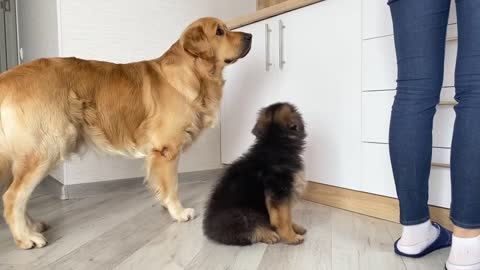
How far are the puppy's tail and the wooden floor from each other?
0.12ft

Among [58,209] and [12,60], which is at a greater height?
[12,60]

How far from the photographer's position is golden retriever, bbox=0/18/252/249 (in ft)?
4.95

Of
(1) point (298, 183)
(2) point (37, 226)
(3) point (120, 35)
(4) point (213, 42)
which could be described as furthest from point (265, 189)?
(3) point (120, 35)

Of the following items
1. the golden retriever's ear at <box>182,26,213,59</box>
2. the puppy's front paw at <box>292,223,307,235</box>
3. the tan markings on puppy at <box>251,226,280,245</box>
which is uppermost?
the golden retriever's ear at <box>182,26,213,59</box>

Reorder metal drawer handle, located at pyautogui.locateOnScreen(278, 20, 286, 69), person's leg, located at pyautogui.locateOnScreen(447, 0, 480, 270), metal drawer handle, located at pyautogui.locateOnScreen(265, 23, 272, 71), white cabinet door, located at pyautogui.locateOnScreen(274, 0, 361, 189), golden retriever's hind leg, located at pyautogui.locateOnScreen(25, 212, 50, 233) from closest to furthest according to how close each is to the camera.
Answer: person's leg, located at pyautogui.locateOnScreen(447, 0, 480, 270) < golden retriever's hind leg, located at pyautogui.locateOnScreen(25, 212, 50, 233) < white cabinet door, located at pyautogui.locateOnScreen(274, 0, 361, 189) < metal drawer handle, located at pyautogui.locateOnScreen(278, 20, 286, 69) < metal drawer handle, located at pyautogui.locateOnScreen(265, 23, 272, 71)

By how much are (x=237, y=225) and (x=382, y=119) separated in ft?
2.73

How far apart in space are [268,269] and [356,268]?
0.93ft

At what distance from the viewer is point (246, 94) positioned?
262cm

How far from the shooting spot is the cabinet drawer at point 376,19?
5.52 ft

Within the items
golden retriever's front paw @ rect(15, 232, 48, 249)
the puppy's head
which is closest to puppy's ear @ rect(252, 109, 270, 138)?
the puppy's head

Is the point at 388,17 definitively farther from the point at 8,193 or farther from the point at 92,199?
the point at 92,199

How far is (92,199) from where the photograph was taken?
7.77 ft

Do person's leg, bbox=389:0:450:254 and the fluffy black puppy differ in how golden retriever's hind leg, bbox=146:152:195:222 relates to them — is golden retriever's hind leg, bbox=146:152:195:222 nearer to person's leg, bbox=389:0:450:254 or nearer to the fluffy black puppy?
the fluffy black puppy

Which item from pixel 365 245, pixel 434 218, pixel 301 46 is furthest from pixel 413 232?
pixel 301 46
